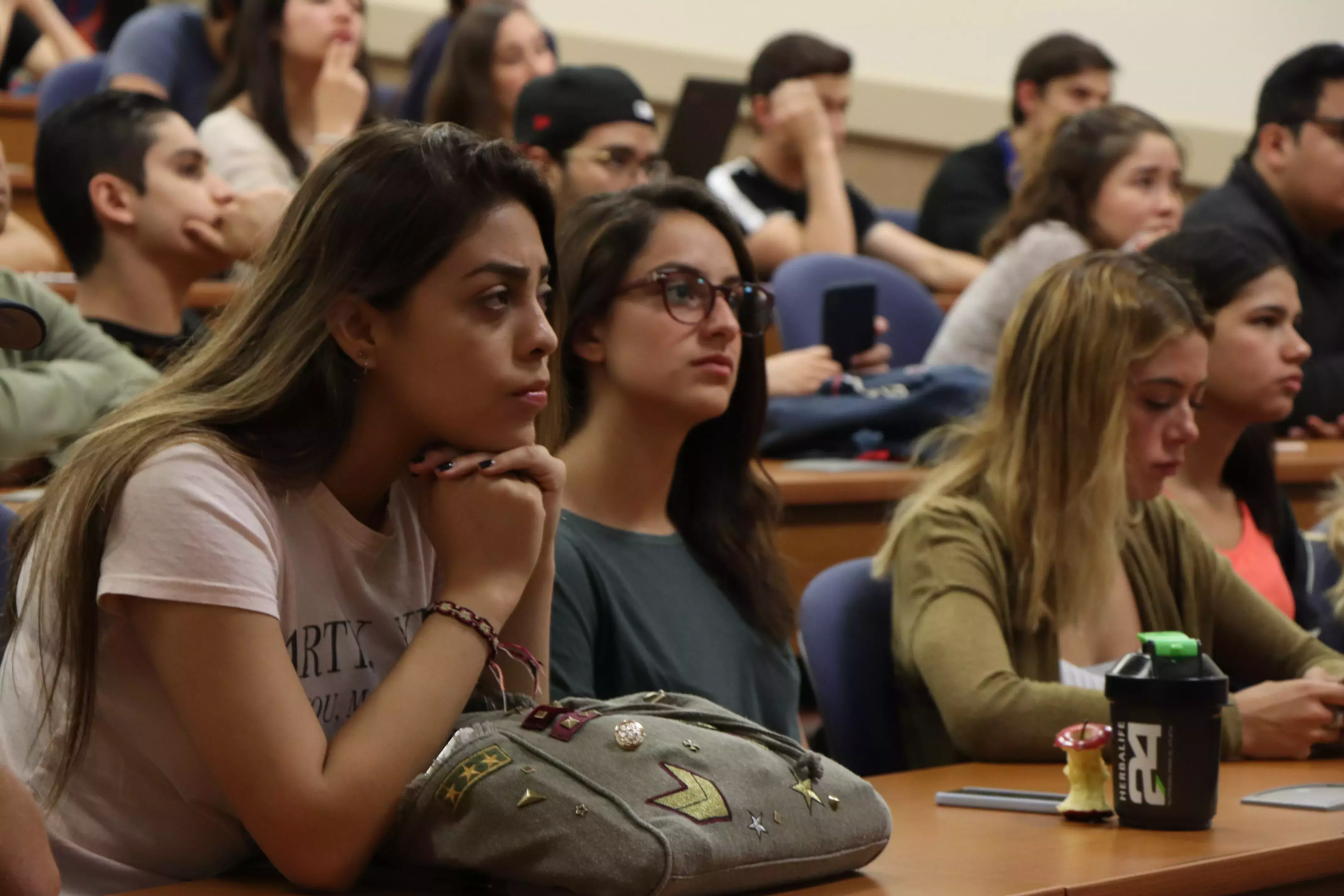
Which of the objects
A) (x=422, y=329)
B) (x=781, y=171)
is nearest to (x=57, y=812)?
(x=422, y=329)

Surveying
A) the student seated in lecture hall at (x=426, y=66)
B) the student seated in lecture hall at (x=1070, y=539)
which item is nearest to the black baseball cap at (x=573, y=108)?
the student seated in lecture hall at (x=426, y=66)

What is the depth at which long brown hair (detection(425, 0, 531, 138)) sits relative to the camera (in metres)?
4.18

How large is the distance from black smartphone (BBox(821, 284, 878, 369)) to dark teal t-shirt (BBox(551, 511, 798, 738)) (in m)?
1.33

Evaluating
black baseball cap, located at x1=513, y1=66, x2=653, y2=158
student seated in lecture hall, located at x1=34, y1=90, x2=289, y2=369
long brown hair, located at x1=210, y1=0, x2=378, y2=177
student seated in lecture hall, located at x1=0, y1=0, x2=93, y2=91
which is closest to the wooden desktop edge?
student seated in lecture hall, located at x1=0, y1=0, x2=93, y2=91

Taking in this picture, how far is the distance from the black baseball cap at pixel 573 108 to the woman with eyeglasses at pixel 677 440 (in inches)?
50.6

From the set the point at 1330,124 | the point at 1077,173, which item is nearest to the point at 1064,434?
the point at 1077,173

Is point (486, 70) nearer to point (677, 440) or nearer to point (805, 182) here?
point (805, 182)

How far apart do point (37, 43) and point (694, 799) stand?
442 cm

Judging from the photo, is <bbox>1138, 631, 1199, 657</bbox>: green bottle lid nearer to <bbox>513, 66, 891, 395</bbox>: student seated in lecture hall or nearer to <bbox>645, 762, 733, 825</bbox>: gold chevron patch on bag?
<bbox>645, 762, 733, 825</bbox>: gold chevron patch on bag

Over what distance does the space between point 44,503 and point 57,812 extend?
247mm

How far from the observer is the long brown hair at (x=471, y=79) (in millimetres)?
4176

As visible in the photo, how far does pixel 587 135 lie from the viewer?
11.1 feet

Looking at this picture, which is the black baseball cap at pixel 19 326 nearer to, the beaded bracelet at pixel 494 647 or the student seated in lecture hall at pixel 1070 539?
the beaded bracelet at pixel 494 647

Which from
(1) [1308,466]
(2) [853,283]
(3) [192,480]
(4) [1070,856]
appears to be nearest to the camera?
(3) [192,480]
